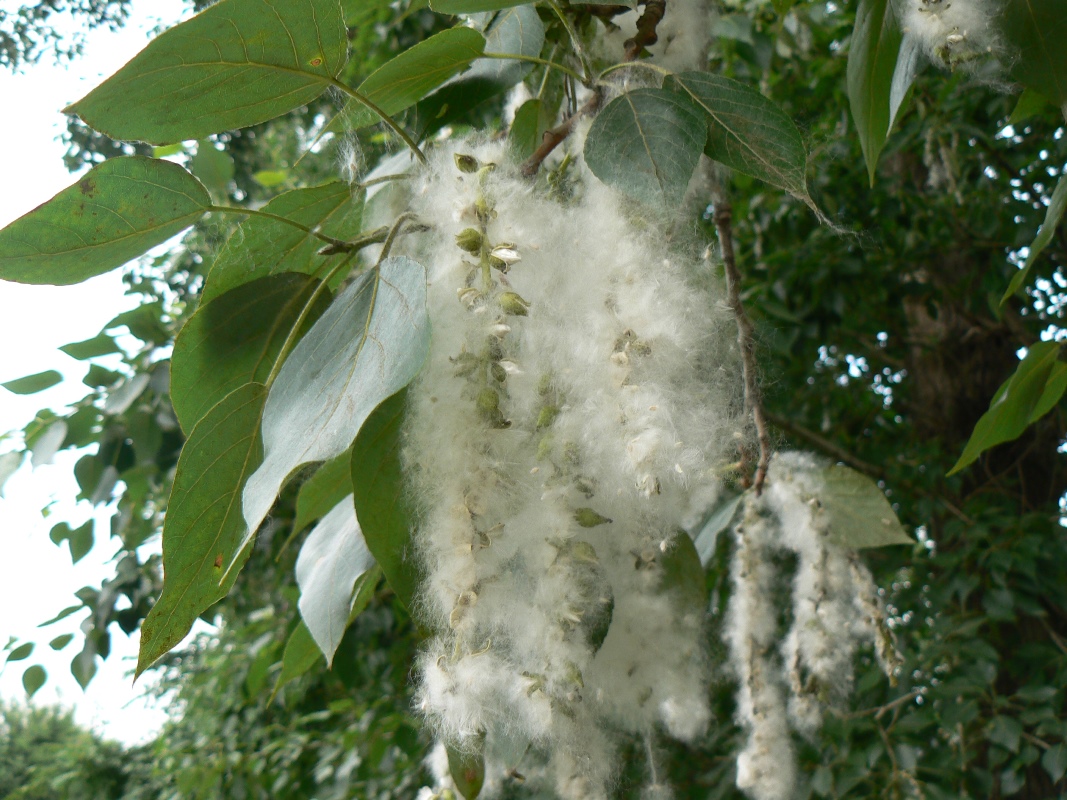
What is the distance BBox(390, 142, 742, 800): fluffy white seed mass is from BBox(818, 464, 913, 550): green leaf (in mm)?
412

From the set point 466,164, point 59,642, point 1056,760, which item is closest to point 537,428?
point 466,164

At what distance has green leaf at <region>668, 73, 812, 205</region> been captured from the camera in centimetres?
53

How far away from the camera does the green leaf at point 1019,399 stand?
0.76 m

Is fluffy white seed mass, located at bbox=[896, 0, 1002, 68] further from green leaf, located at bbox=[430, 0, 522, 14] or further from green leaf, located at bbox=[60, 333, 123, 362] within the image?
green leaf, located at bbox=[60, 333, 123, 362]

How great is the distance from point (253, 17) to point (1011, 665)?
1957 mm

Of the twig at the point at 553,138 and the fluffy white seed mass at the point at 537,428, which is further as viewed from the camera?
the twig at the point at 553,138

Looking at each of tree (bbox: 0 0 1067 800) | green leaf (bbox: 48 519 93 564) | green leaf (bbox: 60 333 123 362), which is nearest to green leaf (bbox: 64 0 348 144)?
tree (bbox: 0 0 1067 800)

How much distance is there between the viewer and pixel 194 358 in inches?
24.3

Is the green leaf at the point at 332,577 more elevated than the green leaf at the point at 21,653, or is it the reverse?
the green leaf at the point at 332,577

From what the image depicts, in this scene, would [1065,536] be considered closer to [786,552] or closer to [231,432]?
[786,552]

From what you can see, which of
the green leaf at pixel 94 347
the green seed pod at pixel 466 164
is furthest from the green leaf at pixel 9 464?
the green seed pod at pixel 466 164

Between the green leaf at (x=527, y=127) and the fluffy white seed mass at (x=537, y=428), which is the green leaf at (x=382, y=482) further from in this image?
the green leaf at (x=527, y=127)

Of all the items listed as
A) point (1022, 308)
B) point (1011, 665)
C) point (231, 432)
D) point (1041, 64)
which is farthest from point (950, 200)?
point (231, 432)

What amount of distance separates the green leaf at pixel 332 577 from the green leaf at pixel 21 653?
1.52 meters
